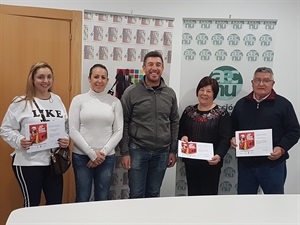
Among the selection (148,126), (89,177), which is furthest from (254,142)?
(89,177)

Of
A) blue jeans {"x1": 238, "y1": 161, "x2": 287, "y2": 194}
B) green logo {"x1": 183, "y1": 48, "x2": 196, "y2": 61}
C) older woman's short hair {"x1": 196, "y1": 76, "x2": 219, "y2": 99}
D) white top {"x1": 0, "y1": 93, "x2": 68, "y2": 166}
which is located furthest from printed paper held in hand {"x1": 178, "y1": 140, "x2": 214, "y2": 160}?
white top {"x1": 0, "y1": 93, "x2": 68, "y2": 166}

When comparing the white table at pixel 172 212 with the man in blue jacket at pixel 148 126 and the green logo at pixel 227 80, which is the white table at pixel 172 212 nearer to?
the man in blue jacket at pixel 148 126

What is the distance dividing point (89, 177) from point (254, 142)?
4.74 ft

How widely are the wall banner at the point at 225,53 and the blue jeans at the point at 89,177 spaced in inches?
31.4

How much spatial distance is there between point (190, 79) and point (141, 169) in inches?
40.0

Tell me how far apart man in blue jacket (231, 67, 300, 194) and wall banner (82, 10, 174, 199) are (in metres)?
0.89

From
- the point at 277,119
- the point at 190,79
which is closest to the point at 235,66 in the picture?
the point at 190,79

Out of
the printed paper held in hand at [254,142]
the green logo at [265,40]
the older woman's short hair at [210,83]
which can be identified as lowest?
the printed paper held in hand at [254,142]

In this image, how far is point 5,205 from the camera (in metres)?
2.97

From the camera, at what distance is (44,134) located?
2.35 m

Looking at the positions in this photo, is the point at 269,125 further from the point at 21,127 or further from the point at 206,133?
the point at 21,127

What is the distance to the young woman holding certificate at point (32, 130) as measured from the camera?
2.31 meters

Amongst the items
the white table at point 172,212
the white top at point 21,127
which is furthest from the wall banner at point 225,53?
the white table at point 172,212

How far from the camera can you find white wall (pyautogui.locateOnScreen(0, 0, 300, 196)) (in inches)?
124
